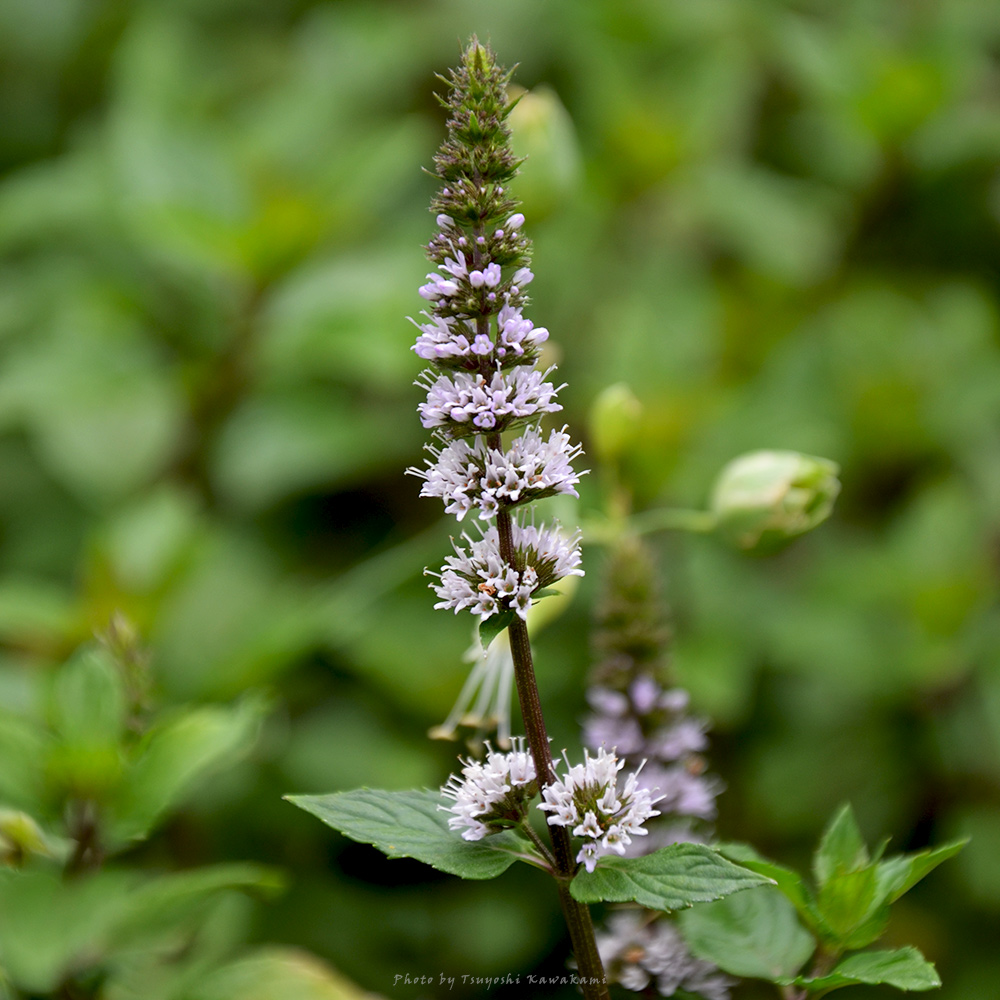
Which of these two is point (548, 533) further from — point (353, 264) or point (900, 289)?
point (900, 289)

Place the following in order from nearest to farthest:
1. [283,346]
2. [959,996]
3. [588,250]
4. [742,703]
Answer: [959,996], [742,703], [283,346], [588,250]

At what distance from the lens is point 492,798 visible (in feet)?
1.79

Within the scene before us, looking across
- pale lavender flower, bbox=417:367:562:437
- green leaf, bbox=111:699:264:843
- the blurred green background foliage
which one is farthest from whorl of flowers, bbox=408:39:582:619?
the blurred green background foliage

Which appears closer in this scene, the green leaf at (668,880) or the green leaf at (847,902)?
the green leaf at (668,880)

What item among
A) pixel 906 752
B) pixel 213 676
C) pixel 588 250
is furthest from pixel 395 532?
pixel 906 752

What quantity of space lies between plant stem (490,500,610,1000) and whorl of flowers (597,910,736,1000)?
0.13m

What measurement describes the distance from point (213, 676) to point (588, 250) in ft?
3.00

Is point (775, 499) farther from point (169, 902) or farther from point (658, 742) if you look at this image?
point (169, 902)

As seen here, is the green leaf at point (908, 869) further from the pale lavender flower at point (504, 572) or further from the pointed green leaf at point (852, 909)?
the pale lavender flower at point (504, 572)

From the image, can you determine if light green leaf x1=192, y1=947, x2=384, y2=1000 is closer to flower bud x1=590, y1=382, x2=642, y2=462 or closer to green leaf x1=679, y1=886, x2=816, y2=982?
green leaf x1=679, y1=886, x2=816, y2=982

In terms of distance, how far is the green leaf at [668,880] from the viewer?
500 millimetres

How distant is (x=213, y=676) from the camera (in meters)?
1.16

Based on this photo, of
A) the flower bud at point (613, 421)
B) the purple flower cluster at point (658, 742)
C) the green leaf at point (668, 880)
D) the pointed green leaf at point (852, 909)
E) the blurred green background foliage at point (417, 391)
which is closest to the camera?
the green leaf at point (668, 880)

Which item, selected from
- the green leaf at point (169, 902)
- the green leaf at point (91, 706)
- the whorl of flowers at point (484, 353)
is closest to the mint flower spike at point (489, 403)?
the whorl of flowers at point (484, 353)
